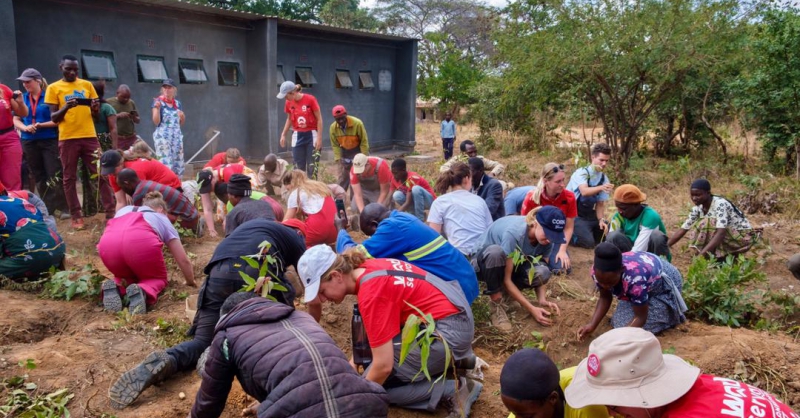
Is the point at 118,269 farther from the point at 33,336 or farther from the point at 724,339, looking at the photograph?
the point at 724,339

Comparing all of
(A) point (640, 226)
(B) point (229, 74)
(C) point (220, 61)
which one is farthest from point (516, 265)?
(B) point (229, 74)

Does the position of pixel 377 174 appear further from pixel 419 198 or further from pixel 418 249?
pixel 418 249

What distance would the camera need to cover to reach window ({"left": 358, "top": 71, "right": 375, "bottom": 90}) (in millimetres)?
15751

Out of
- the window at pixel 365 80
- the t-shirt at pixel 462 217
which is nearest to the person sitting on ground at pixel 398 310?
the t-shirt at pixel 462 217

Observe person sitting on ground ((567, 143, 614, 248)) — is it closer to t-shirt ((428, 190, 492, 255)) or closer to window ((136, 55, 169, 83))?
t-shirt ((428, 190, 492, 255))

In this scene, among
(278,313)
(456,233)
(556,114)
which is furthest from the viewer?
(556,114)

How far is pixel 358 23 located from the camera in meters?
30.2

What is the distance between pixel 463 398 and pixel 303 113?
6654 millimetres

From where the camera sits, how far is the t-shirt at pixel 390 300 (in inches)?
128

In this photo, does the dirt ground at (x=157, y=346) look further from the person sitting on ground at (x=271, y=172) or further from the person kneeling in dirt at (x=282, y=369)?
the person sitting on ground at (x=271, y=172)

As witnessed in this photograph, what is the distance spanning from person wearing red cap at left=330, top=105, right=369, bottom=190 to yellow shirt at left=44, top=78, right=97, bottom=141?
3.17m

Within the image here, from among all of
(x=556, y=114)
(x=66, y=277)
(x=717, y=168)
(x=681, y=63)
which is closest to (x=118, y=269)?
(x=66, y=277)

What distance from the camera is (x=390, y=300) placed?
130 inches

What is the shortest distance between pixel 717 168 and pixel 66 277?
1090 centimetres
